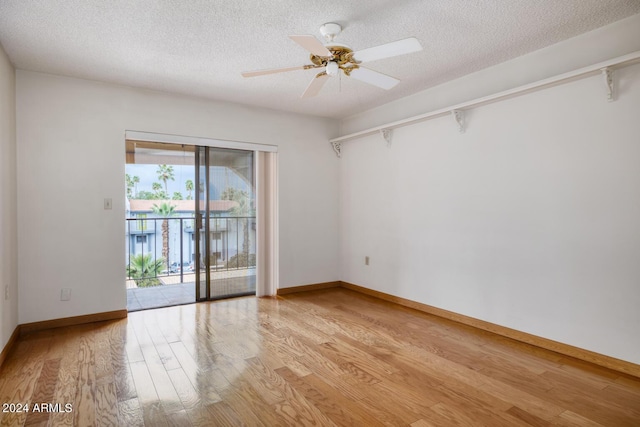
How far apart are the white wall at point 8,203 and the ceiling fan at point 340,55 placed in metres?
2.01

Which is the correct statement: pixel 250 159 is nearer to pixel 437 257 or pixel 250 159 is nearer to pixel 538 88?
pixel 437 257

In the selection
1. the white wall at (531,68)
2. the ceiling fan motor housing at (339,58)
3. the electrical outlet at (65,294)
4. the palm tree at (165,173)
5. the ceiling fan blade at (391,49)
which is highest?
the white wall at (531,68)

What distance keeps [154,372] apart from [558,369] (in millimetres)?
2873

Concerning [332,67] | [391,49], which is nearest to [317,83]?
[332,67]

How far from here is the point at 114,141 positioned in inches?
147

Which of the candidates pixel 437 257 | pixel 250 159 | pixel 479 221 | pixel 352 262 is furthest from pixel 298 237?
pixel 479 221

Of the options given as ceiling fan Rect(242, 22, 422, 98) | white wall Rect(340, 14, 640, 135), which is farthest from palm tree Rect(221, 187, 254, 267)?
ceiling fan Rect(242, 22, 422, 98)

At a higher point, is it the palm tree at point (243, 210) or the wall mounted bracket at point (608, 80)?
the wall mounted bracket at point (608, 80)

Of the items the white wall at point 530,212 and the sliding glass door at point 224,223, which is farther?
the sliding glass door at point 224,223

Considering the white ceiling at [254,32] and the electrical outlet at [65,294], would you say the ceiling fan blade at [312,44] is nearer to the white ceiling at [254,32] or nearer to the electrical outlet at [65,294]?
the white ceiling at [254,32]

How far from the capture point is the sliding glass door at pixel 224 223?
446 centimetres

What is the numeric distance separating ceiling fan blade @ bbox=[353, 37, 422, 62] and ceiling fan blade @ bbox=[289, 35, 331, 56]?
22 centimetres

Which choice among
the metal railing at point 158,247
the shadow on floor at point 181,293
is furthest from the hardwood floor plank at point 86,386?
the metal railing at point 158,247

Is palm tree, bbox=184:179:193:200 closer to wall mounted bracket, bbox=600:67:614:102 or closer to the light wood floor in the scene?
the light wood floor
